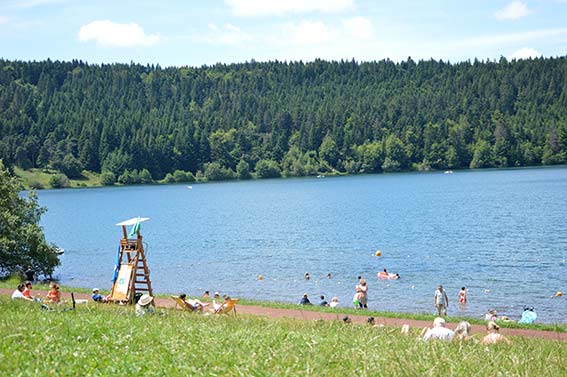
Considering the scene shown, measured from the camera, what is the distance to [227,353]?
1128 cm

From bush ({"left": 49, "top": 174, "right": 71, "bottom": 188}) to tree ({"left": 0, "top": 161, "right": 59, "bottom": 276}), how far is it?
122500 mm

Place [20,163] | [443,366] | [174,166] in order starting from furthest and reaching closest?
[174,166], [20,163], [443,366]

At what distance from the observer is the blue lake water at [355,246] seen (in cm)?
3669

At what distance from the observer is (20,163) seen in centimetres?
16050

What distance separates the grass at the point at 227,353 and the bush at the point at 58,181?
494 feet

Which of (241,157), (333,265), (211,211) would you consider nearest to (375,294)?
(333,265)

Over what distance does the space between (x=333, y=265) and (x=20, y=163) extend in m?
132

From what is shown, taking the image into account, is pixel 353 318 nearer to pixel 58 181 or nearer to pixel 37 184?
pixel 37 184

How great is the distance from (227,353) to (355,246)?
44.1m

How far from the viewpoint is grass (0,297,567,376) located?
10203 millimetres

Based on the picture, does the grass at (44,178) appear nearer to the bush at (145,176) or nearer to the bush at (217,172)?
the bush at (145,176)

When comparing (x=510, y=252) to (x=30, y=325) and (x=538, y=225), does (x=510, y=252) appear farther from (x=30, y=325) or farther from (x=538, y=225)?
(x=30, y=325)

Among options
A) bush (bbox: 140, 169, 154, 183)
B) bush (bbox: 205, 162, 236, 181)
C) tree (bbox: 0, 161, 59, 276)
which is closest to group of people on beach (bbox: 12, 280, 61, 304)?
tree (bbox: 0, 161, 59, 276)

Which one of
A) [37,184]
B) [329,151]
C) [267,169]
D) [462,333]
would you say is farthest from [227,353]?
[329,151]
